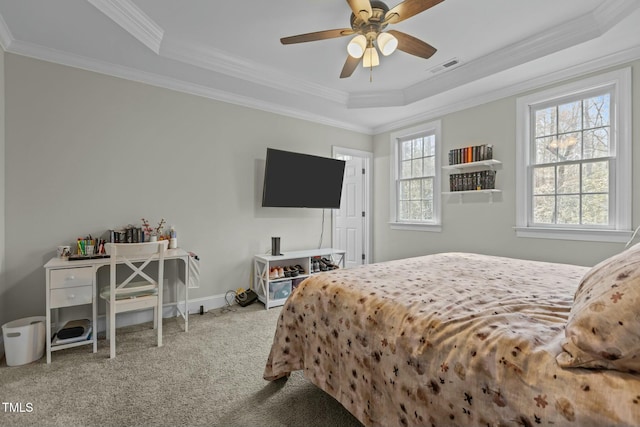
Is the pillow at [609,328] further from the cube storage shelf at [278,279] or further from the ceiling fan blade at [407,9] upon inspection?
the cube storage shelf at [278,279]

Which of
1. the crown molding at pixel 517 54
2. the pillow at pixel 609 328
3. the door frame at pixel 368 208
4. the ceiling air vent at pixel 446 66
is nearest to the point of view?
the pillow at pixel 609 328

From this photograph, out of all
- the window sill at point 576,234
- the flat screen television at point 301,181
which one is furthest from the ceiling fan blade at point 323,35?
the window sill at point 576,234

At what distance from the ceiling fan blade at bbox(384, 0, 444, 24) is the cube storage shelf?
264 cm

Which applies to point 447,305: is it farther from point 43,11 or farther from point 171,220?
point 43,11

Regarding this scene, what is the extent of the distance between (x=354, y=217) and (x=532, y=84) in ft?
9.76

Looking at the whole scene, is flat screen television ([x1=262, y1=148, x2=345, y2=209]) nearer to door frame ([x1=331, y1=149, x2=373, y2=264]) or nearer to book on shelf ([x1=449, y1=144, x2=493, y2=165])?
door frame ([x1=331, y1=149, x2=373, y2=264])

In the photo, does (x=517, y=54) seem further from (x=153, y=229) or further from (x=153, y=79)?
Answer: (x=153, y=229)

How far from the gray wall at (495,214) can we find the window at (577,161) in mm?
72

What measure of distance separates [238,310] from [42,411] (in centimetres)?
189

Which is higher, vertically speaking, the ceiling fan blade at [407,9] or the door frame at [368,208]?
the ceiling fan blade at [407,9]

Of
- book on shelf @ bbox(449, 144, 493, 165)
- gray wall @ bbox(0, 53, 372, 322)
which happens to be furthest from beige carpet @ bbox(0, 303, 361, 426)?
book on shelf @ bbox(449, 144, 493, 165)

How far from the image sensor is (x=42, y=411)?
1703 millimetres

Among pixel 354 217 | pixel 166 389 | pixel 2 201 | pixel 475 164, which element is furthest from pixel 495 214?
pixel 2 201

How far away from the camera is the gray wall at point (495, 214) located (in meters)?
2.87
